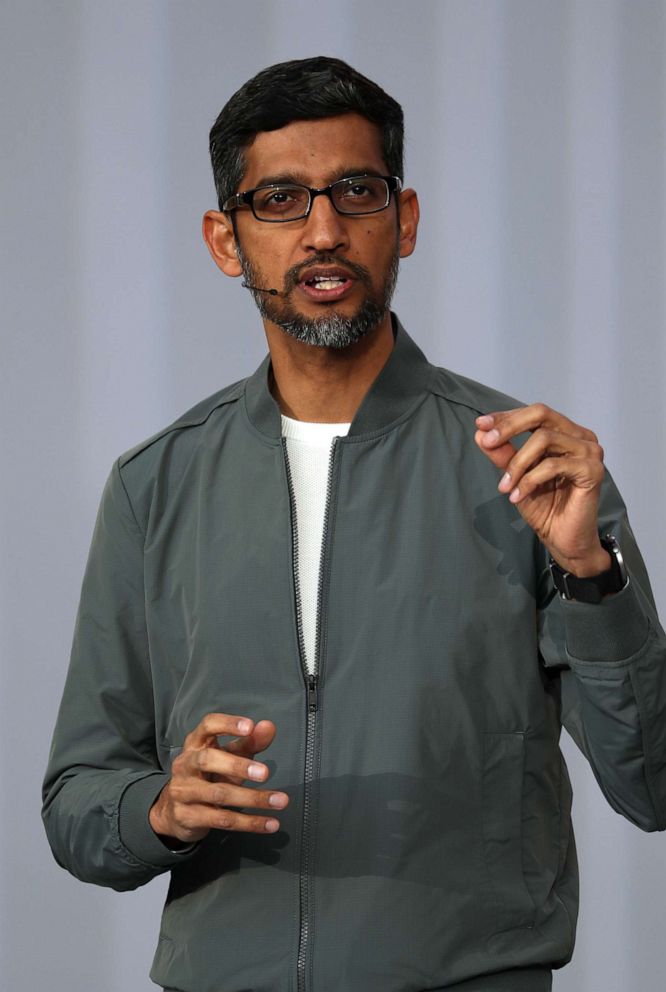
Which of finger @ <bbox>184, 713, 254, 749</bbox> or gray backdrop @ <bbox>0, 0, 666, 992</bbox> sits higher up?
gray backdrop @ <bbox>0, 0, 666, 992</bbox>

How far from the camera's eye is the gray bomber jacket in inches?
64.7

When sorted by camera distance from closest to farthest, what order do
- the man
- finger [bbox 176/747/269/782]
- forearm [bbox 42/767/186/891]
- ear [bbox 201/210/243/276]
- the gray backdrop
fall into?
finger [bbox 176/747/269/782], the man, forearm [bbox 42/767/186/891], ear [bbox 201/210/243/276], the gray backdrop

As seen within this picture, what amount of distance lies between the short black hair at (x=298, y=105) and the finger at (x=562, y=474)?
1.62ft

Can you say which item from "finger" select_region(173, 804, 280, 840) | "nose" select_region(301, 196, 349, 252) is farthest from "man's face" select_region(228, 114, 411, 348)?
"finger" select_region(173, 804, 280, 840)

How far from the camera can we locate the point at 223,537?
183cm

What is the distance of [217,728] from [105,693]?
14.0 inches

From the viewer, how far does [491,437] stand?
152cm

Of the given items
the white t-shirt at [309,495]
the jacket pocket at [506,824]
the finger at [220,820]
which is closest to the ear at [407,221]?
the white t-shirt at [309,495]

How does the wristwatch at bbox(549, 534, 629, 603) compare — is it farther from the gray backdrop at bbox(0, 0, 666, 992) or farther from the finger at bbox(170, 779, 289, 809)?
the gray backdrop at bbox(0, 0, 666, 992)

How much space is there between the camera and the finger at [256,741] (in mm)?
1548

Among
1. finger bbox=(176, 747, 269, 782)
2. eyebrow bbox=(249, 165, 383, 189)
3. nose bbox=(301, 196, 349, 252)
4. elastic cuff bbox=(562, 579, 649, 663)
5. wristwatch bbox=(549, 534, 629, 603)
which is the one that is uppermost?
eyebrow bbox=(249, 165, 383, 189)

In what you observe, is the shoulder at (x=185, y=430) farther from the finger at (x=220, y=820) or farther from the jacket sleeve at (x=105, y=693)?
the finger at (x=220, y=820)

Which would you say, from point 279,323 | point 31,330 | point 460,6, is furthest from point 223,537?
point 460,6

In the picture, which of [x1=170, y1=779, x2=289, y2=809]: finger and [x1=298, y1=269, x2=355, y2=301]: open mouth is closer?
[x1=170, y1=779, x2=289, y2=809]: finger
